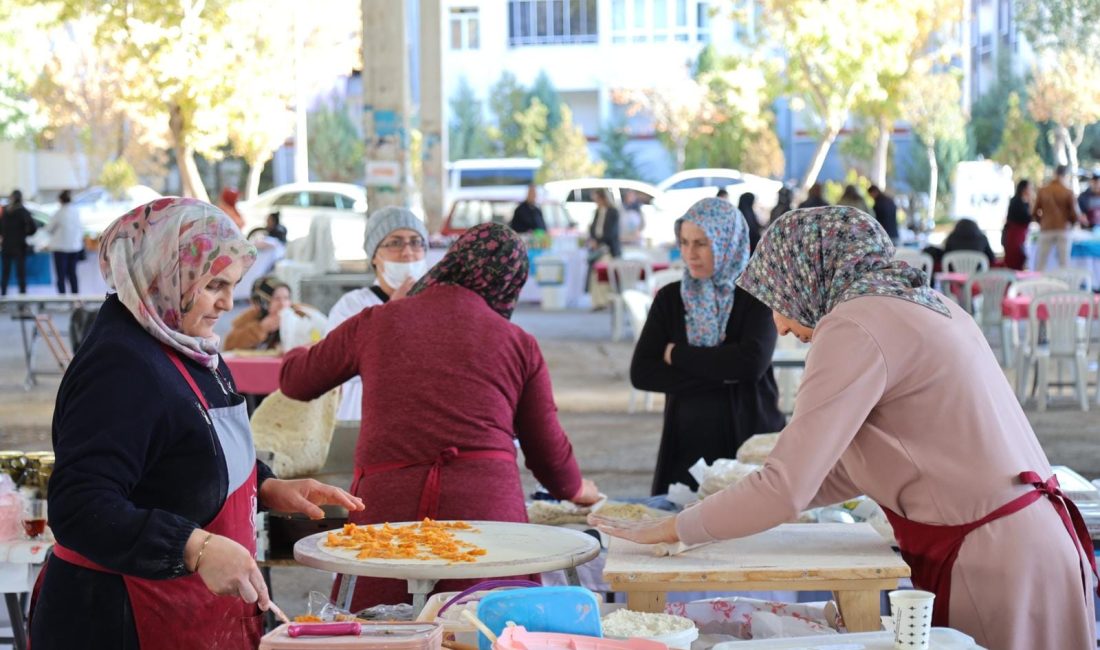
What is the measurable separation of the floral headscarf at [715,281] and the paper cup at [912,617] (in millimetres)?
2831

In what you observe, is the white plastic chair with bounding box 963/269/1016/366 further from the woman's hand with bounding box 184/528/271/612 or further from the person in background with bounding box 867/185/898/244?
the woman's hand with bounding box 184/528/271/612

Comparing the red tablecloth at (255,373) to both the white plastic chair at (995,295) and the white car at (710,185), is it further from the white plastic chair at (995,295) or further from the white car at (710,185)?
the white car at (710,185)

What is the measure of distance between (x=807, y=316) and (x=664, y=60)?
4801 cm

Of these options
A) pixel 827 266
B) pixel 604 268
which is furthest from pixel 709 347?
pixel 604 268

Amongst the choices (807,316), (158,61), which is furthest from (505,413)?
(158,61)

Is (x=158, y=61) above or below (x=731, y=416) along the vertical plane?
above

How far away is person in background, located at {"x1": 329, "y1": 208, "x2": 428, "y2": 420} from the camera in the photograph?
6262 millimetres

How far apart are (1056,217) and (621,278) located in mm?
5607

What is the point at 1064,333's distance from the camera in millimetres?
11484

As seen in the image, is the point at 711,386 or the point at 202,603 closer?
the point at 202,603

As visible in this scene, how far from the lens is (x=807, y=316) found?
3.36 meters

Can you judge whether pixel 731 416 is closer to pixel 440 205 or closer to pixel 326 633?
pixel 326 633

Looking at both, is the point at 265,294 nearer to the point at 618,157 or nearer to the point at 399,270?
the point at 399,270

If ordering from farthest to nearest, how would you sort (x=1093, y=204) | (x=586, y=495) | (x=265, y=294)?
1. (x=1093, y=204)
2. (x=265, y=294)
3. (x=586, y=495)
